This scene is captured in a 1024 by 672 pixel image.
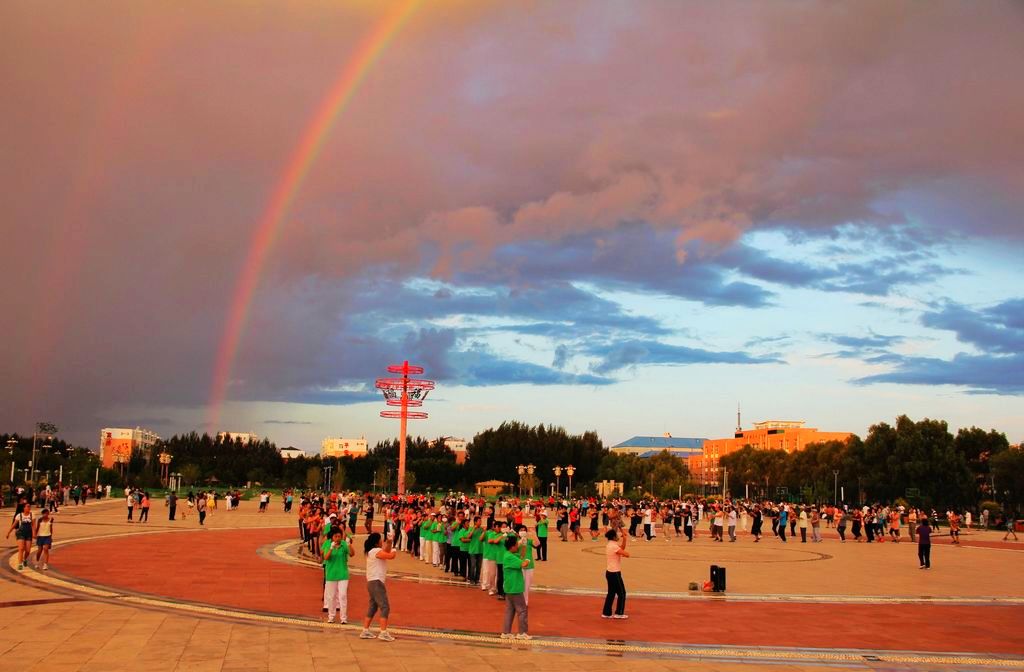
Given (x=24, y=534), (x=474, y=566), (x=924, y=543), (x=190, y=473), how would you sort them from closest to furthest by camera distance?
(x=24, y=534)
(x=474, y=566)
(x=924, y=543)
(x=190, y=473)

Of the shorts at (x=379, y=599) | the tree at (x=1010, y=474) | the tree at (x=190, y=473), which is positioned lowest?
the tree at (x=190, y=473)

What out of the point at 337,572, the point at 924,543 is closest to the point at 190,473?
the point at 924,543

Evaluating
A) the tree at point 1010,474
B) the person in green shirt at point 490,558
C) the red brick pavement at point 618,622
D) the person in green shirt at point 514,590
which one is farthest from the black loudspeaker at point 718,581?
the tree at point 1010,474

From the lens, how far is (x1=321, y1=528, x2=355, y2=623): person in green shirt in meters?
15.2

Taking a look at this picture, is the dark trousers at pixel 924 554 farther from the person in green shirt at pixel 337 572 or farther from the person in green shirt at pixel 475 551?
the person in green shirt at pixel 337 572

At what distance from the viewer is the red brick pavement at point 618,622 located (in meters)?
14.9

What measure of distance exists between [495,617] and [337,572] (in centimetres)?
342

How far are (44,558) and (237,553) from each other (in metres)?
7.82

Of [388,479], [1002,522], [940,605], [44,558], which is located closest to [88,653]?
[44,558]

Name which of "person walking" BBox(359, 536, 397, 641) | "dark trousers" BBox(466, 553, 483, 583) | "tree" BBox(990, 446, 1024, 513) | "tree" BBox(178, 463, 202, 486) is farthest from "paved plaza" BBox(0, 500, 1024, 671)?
"tree" BBox(178, 463, 202, 486)

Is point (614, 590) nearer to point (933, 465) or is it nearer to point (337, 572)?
point (337, 572)

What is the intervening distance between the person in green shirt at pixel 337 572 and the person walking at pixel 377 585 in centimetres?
120

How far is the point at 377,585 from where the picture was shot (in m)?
13.7

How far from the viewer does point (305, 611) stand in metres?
16.8
